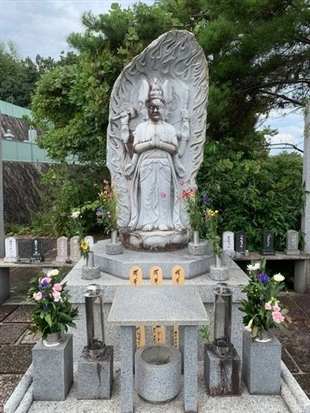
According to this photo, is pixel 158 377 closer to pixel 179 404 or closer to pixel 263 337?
pixel 179 404

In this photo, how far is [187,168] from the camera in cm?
396

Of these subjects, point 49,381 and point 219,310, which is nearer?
point 49,381

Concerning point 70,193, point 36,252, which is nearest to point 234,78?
point 36,252

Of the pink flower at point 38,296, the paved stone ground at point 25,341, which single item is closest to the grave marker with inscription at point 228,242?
the paved stone ground at point 25,341

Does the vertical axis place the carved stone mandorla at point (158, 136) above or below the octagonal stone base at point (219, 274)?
above

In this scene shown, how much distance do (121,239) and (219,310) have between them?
5.26 feet

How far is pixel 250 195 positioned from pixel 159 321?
11.1ft

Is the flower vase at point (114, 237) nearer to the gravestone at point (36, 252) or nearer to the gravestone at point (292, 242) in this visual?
the gravestone at point (36, 252)

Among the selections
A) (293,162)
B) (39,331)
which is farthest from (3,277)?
(293,162)

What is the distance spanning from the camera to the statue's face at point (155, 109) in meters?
3.69

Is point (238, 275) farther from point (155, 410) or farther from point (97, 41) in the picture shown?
point (97, 41)

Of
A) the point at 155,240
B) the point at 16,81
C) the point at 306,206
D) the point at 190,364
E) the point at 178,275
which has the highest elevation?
the point at 16,81

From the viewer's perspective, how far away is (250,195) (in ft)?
16.7

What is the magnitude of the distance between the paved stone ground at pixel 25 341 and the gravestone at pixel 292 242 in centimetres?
Result: 58
